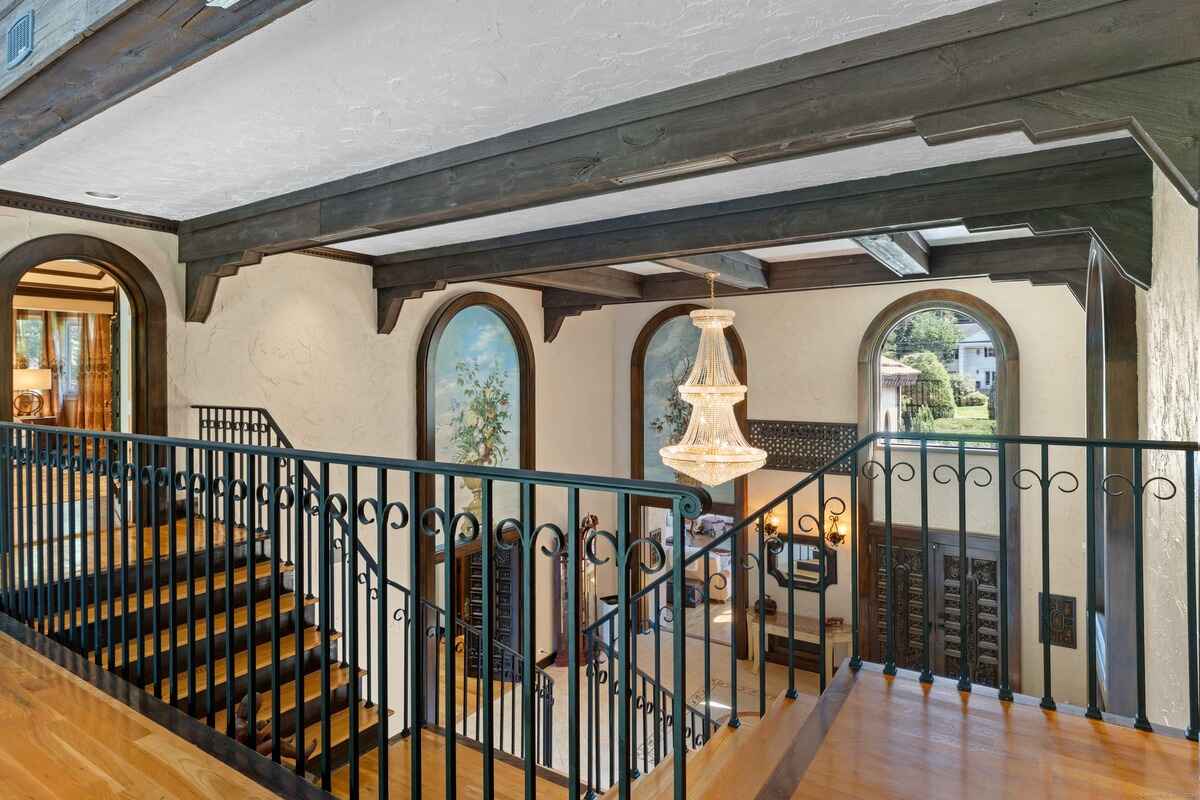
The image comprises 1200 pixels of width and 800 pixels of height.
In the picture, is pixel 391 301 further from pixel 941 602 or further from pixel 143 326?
pixel 941 602

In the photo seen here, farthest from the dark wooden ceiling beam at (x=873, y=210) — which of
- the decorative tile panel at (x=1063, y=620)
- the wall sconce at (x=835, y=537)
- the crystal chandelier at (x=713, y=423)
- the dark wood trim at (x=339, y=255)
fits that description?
the decorative tile panel at (x=1063, y=620)

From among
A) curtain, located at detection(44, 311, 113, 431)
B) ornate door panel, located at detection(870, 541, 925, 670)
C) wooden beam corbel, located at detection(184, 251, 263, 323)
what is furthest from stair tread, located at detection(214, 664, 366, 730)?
ornate door panel, located at detection(870, 541, 925, 670)

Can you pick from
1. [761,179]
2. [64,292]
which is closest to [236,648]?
[761,179]

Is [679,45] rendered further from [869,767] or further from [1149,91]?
[869,767]

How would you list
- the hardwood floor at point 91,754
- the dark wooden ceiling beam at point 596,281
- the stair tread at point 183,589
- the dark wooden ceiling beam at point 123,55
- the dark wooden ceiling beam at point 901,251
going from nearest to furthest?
the dark wooden ceiling beam at point 123,55 < the hardwood floor at point 91,754 < the stair tread at point 183,589 < the dark wooden ceiling beam at point 901,251 < the dark wooden ceiling beam at point 596,281

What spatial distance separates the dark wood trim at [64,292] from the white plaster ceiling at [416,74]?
167 inches

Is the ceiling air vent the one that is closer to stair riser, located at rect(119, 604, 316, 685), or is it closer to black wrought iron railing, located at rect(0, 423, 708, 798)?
black wrought iron railing, located at rect(0, 423, 708, 798)

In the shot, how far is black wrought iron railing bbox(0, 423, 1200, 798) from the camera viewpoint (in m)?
1.46

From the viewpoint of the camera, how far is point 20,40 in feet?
6.35

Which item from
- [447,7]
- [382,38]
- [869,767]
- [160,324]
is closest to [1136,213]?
[869,767]

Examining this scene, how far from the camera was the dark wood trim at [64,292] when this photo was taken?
660cm

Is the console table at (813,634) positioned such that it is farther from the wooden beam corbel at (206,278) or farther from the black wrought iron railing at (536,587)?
the wooden beam corbel at (206,278)

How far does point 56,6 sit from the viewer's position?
1.80 m

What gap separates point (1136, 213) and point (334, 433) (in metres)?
5.45
